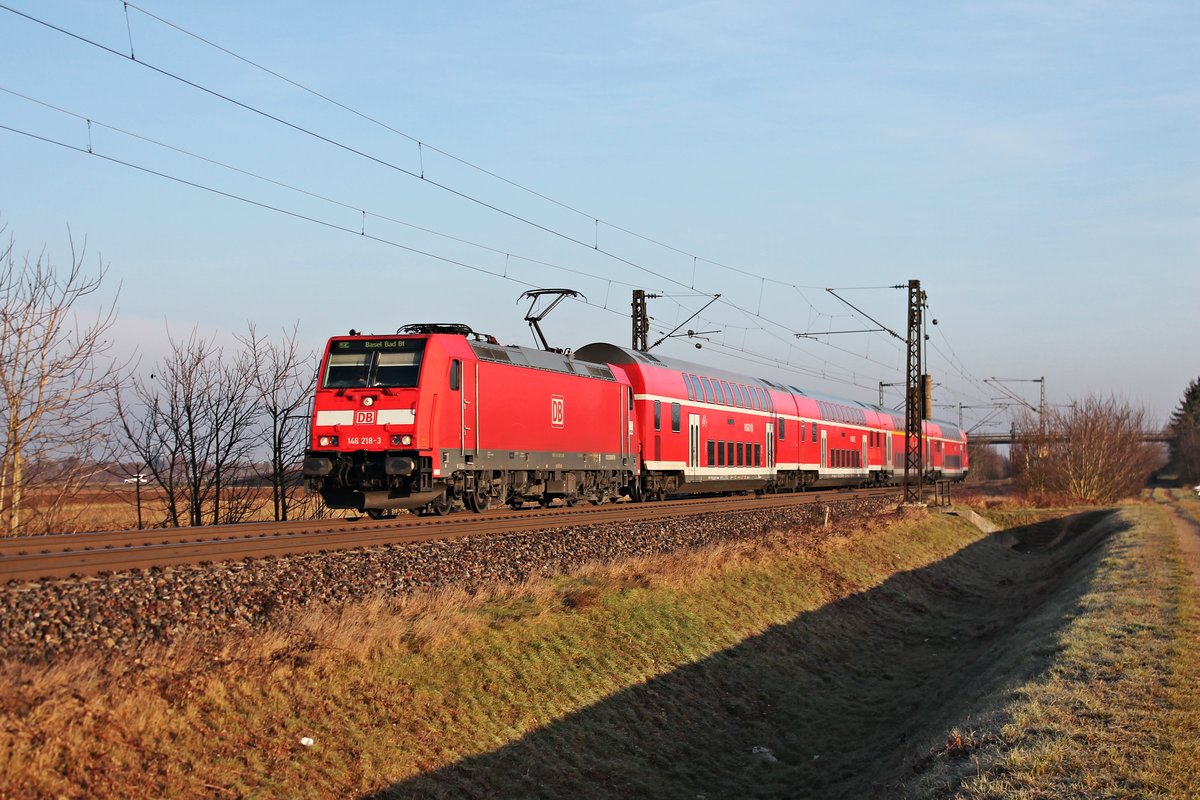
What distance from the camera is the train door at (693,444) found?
35.2 m

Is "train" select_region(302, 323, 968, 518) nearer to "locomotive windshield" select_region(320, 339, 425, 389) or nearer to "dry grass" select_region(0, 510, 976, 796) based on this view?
"locomotive windshield" select_region(320, 339, 425, 389)

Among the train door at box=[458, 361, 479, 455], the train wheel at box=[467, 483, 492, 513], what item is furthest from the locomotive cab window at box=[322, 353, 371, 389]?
the train wheel at box=[467, 483, 492, 513]

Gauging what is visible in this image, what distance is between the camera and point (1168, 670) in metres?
11.6

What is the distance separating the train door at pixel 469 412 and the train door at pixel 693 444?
1396 cm

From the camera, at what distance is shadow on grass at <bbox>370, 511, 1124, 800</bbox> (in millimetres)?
10023

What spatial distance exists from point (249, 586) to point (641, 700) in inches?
186

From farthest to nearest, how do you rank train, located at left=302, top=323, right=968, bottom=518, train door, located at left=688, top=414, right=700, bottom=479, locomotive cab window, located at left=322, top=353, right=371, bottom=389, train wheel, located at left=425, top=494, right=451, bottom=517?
train door, located at left=688, top=414, right=700, bottom=479 < train wheel, located at left=425, top=494, right=451, bottom=517 < locomotive cab window, located at left=322, top=353, right=371, bottom=389 < train, located at left=302, top=323, right=968, bottom=518

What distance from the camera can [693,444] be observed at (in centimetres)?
3544

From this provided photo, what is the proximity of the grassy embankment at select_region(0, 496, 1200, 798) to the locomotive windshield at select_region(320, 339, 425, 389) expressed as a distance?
682cm

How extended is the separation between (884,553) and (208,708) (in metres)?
22.2

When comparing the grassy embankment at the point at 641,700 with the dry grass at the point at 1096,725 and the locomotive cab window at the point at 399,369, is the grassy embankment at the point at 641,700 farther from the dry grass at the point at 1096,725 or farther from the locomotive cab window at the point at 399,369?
the locomotive cab window at the point at 399,369

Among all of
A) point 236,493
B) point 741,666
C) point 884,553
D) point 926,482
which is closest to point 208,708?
point 741,666

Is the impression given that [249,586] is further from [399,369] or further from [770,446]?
[770,446]

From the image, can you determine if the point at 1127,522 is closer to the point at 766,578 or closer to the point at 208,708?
the point at 766,578
